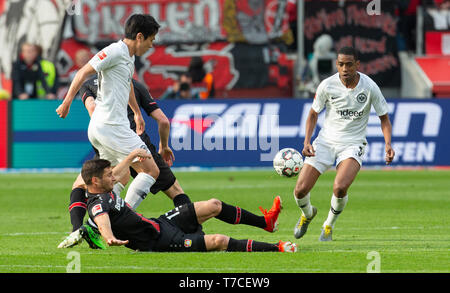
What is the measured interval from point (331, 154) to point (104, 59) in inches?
112

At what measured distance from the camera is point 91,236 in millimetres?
8719

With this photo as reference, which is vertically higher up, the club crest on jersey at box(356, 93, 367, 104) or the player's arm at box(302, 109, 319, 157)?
the club crest on jersey at box(356, 93, 367, 104)

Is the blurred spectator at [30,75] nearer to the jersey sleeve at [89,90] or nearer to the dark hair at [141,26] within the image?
the jersey sleeve at [89,90]

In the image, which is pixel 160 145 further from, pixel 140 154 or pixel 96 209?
pixel 96 209

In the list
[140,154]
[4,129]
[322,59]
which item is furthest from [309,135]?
[322,59]

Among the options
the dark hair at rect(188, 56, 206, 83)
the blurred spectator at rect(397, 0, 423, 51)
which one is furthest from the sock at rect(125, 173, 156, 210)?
the blurred spectator at rect(397, 0, 423, 51)

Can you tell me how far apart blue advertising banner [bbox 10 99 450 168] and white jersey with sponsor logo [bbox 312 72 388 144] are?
9222 mm

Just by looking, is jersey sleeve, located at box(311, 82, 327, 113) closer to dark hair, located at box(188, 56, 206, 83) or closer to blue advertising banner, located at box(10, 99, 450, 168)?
blue advertising banner, located at box(10, 99, 450, 168)

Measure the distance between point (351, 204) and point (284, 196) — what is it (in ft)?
5.60

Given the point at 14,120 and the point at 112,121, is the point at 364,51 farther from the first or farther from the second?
the point at 112,121

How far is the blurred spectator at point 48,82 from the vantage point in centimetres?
2294

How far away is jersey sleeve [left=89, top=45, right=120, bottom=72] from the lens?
9.09m

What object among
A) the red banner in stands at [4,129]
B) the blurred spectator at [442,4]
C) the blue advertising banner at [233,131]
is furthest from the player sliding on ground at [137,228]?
the blurred spectator at [442,4]

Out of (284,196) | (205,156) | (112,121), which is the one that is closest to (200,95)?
(205,156)
